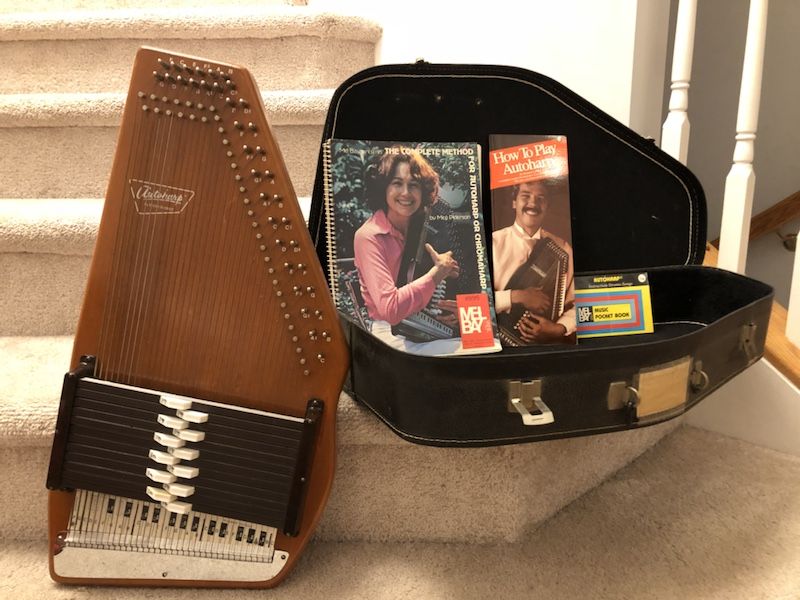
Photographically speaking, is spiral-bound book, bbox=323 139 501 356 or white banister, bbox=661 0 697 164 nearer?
spiral-bound book, bbox=323 139 501 356

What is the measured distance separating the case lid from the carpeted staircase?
28 cm

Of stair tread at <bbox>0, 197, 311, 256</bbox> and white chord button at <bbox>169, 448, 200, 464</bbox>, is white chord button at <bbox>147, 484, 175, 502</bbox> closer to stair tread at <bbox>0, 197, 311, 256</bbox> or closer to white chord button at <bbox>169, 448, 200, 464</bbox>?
white chord button at <bbox>169, 448, 200, 464</bbox>

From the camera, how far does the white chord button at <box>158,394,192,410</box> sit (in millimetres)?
632

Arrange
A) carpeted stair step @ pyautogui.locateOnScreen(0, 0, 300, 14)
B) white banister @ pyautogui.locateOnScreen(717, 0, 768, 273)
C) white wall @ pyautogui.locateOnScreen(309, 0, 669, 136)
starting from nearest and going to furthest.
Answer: white banister @ pyautogui.locateOnScreen(717, 0, 768, 273), white wall @ pyautogui.locateOnScreen(309, 0, 669, 136), carpeted stair step @ pyautogui.locateOnScreen(0, 0, 300, 14)

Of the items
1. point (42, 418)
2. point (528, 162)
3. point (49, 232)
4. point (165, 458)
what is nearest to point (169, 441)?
point (165, 458)

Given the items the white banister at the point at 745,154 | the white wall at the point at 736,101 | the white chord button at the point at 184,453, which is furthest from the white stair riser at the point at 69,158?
the white wall at the point at 736,101

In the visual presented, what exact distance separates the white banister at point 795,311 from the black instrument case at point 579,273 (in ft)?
0.70

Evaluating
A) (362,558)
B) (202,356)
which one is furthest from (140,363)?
(362,558)

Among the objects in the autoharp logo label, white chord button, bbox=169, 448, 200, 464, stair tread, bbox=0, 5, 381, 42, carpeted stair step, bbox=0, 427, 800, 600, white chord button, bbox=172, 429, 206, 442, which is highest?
stair tread, bbox=0, 5, 381, 42

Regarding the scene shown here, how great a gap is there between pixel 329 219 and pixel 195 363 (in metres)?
0.24

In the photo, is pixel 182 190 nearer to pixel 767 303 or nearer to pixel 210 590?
pixel 210 590

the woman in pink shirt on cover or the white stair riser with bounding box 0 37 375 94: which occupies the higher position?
the white stair riser with bounding box 0 37 375 94

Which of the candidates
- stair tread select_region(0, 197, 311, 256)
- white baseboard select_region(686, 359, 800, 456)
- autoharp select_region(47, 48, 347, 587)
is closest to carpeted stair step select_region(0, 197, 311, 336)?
stair tread select_region(0, 197, 311, 256)

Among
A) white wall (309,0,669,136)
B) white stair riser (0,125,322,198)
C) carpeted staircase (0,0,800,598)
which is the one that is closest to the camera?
carpeted staircase (0,0,800,598)
